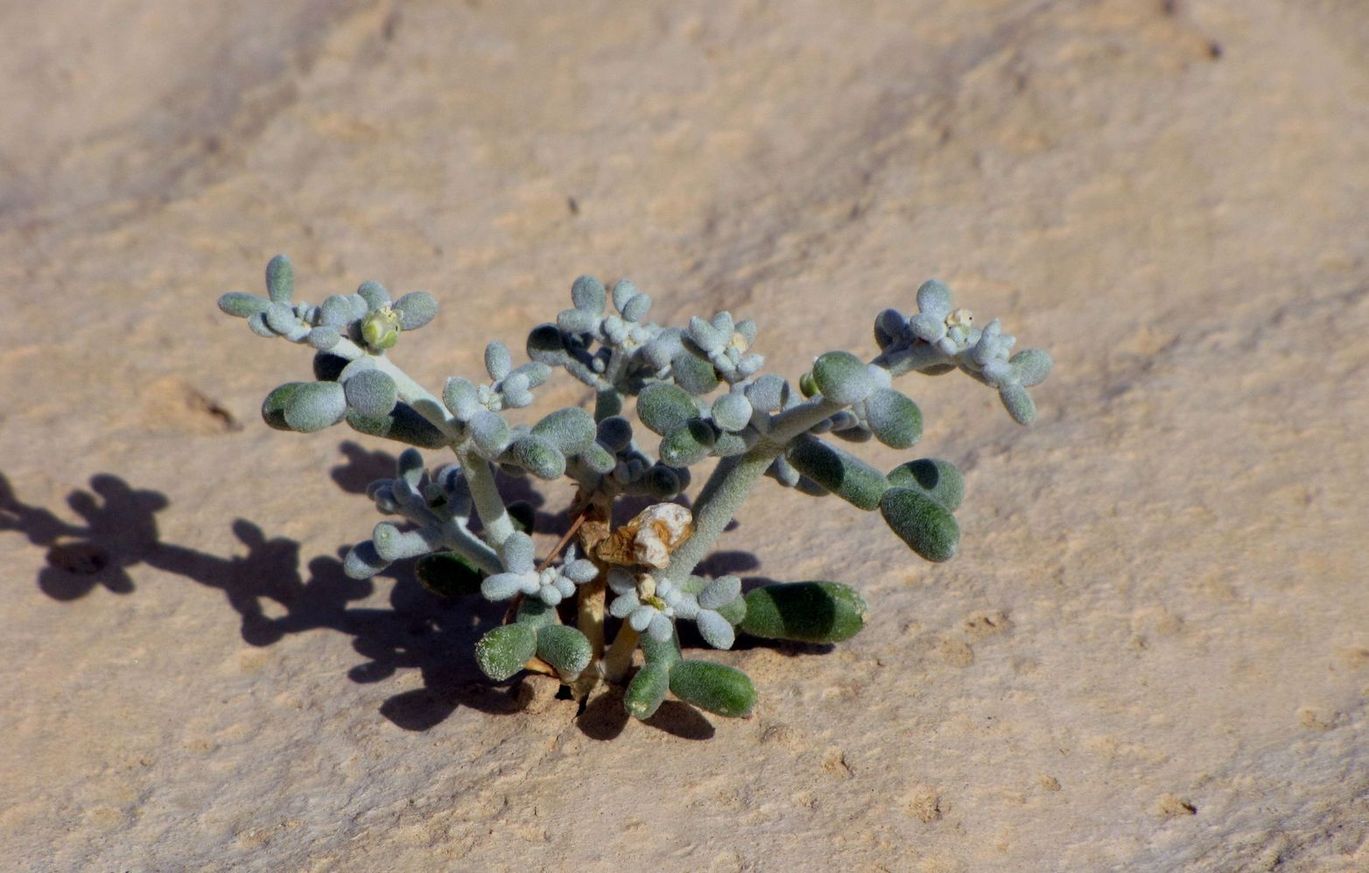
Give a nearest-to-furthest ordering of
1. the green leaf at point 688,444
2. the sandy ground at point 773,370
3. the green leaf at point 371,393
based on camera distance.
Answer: the green leaf at point 371,393 → the green leaf at point 688,444 → the sandy ground at point 773,370

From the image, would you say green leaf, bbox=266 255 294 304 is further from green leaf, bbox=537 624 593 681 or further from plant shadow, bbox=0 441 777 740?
plant shadow, bbox=0 441 777 740

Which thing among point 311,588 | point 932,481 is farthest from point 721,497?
point 311,588

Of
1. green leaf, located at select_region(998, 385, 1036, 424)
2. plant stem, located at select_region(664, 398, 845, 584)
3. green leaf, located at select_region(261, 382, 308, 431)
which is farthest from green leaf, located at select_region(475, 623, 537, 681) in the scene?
green leaf, located at select_region(998, 385, 1036, 424)

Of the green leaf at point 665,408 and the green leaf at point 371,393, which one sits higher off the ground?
the green leaf at point 371,393

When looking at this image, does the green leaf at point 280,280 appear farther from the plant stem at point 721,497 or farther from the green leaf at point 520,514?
the plant stem at point 721,497

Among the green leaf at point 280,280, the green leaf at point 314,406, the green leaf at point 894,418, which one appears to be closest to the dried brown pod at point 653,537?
the green leaf at point 894,418

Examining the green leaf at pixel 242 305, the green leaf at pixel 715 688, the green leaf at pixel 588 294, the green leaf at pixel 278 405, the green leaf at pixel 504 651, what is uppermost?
the green leaf at pixel 242 305
